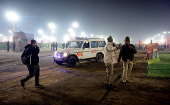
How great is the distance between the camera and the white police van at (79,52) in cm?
845

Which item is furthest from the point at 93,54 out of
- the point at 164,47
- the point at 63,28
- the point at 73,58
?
the point at 63,28

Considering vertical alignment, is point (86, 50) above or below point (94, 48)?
below

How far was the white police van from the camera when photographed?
8445 millimetres

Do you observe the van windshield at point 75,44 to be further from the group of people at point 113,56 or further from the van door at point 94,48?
the group of people at point 113,56

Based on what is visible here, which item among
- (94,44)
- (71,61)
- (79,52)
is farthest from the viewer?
(94,44)

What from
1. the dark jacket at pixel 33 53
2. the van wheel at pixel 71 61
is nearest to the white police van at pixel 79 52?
the van wheel at pixel 71 61

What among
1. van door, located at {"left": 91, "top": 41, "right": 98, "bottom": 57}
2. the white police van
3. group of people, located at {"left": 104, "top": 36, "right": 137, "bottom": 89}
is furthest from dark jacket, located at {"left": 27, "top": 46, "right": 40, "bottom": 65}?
van door, located at {"left": 91, "top": 41, "right": 98, "bottom": 57}

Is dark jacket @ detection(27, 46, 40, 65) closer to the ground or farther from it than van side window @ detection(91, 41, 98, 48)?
closer to the ground

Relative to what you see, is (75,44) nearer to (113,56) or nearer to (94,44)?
(94,44)

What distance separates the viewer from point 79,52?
29.2 ft

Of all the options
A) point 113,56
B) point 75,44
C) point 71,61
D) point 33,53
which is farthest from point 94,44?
point 33,53

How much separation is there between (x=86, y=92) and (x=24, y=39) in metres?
25.1

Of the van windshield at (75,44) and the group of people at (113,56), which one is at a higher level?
the van windshield at (75,44)

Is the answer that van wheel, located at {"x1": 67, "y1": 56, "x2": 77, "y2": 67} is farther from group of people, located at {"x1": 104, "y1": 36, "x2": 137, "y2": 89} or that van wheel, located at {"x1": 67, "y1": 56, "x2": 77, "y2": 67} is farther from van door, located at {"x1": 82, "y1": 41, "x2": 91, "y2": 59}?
group of people, located at {"x1": 104, "y1": 36, "x2": 137, "y2": 89}
